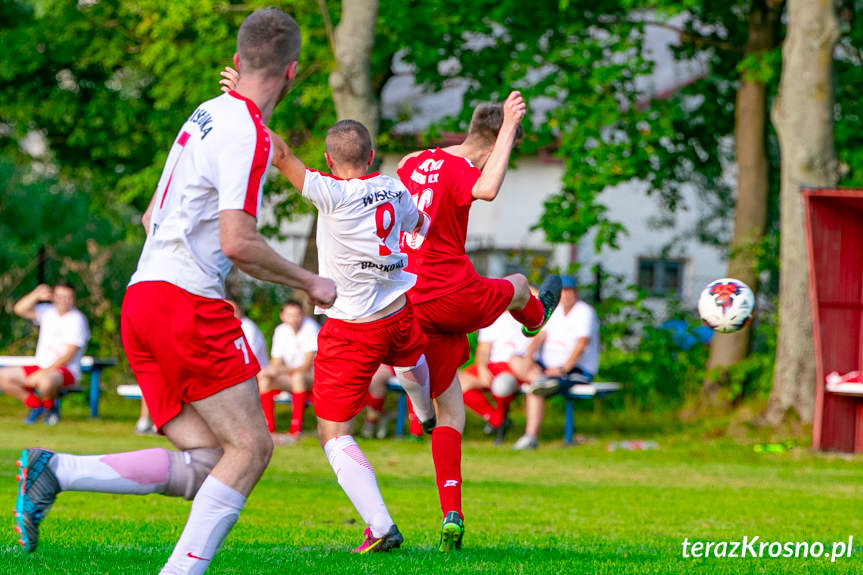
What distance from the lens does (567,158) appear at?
17.9 meters

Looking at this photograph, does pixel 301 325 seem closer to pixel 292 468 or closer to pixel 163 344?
pixel 292 468

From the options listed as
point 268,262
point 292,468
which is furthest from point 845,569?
point 292,468

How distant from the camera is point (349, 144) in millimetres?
6035

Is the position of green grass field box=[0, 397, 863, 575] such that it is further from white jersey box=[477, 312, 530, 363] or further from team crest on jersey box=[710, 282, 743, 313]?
team crest on jersey box=[710, 282, 743, 313]

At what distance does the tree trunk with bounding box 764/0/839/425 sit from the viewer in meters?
15.1

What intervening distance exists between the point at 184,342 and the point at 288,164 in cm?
157

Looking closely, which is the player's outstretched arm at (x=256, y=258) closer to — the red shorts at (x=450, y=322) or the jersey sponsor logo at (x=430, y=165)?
the red shorts at (x=450, y=322)

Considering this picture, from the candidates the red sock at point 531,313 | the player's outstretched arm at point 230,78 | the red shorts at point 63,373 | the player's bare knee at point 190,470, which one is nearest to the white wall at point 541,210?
the red shorts at point 63,373

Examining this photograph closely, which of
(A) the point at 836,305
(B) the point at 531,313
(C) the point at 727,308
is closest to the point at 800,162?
(A) the point at 836,305

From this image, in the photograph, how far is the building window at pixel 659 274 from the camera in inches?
1449

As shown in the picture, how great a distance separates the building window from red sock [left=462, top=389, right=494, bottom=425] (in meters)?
22.2

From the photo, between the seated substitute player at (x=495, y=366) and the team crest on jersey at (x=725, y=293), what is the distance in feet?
18.1

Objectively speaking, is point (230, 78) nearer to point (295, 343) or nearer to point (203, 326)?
point (203, 326)

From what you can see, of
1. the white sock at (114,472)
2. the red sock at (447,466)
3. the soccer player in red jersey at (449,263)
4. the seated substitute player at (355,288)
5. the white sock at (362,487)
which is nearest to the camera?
the white sock at (114,472)
